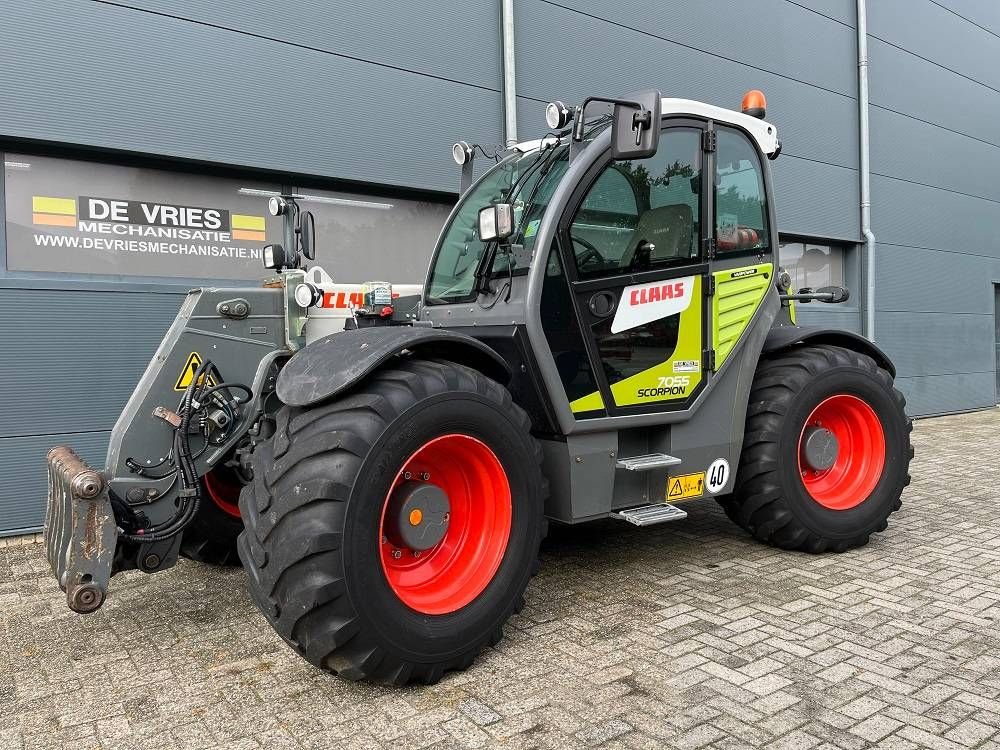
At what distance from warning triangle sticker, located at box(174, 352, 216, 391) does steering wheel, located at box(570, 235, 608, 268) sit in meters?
2.02

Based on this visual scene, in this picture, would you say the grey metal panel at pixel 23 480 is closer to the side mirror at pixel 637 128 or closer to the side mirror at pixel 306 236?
the side mirror at pixel 306 236

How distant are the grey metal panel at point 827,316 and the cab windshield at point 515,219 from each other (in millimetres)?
6968

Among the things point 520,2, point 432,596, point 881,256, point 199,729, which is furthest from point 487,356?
point 881,256

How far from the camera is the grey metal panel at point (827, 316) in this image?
10352mm

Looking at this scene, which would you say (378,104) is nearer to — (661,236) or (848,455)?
(661,236)

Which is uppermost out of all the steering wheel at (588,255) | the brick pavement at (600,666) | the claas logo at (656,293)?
the steering wheel at (588,255)

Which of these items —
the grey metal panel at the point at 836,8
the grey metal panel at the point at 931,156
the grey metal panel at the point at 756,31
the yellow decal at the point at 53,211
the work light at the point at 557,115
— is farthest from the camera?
the grey metal panel at the point at 931,156

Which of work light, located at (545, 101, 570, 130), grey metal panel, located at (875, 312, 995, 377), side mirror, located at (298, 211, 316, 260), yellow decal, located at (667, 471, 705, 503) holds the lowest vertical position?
yellow decal, located at (667, 471, 705, 503)

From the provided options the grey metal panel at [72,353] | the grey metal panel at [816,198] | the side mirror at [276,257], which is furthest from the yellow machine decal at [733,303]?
the grey metal panel at [816,198]

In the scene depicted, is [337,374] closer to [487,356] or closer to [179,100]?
[487,356]

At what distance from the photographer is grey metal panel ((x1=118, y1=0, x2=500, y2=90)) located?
599 centimetres

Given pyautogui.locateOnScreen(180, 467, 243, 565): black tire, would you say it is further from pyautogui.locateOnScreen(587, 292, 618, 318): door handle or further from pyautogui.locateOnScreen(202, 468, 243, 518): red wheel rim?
pyautogui.locateOnScreen(587, 292, 618, 318): door handle

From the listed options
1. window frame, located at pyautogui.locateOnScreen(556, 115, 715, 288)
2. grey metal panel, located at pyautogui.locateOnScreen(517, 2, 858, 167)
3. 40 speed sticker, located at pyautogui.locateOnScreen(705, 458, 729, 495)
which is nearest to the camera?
window frame, located at pyautogui.locateOnScreen(556, 115, 715, 288)

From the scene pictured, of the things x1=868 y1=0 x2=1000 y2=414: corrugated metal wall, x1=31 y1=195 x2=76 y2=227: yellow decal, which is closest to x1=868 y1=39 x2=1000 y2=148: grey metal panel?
x1=868 y1=0 x2=1000 y2=414: corrugated metal wall
